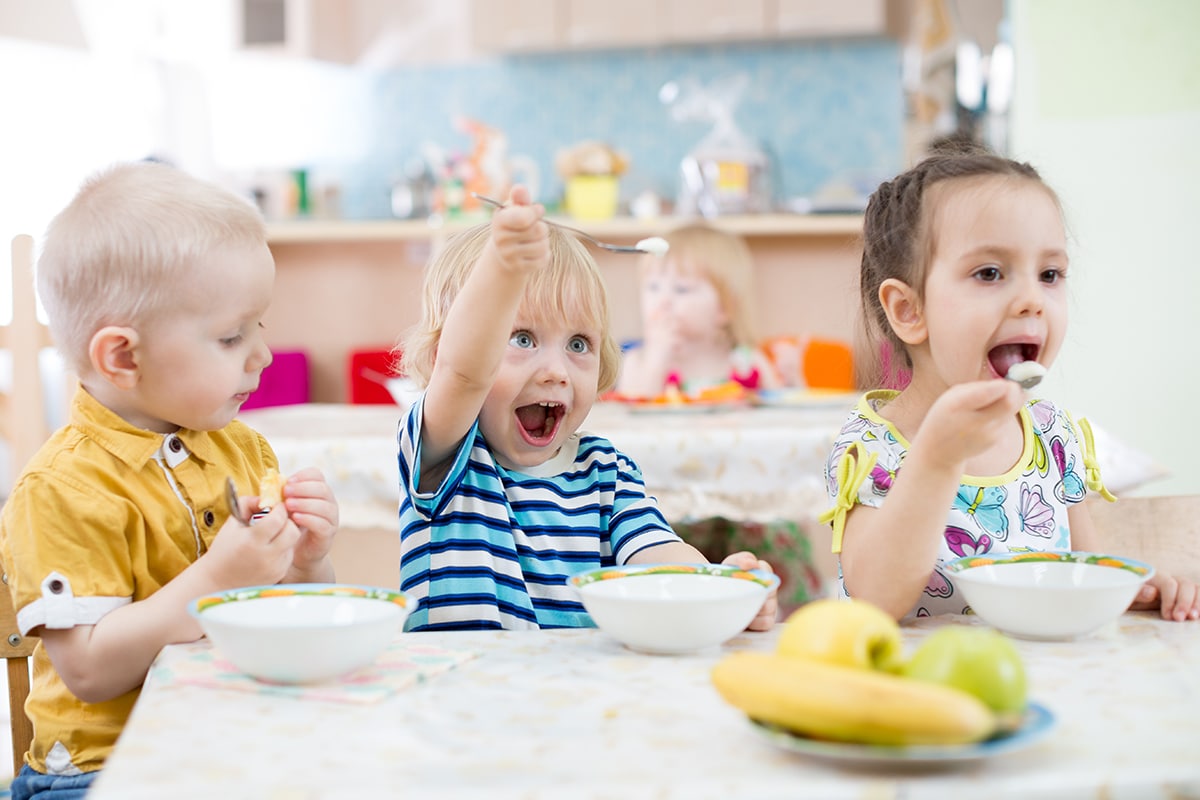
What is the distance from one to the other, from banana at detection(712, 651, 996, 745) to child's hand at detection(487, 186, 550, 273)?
17.2 inches

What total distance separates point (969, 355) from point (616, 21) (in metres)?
3.49

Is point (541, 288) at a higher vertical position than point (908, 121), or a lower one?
lower

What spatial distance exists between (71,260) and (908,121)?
3.96m

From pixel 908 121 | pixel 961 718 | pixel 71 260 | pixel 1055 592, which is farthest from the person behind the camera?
pixel 908 121

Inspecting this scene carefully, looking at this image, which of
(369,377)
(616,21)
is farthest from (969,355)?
(616,21)

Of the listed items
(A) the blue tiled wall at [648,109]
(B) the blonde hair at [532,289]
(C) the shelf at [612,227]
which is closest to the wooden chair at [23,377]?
(B) the blonde hair at [532,289]

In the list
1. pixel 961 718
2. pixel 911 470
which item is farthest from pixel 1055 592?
pixel 961 718

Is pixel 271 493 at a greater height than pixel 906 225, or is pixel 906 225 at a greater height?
pixel 906 225

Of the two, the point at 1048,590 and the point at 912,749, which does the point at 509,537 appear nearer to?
the point at 1048,590

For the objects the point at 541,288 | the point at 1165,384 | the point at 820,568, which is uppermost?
the point at 541,288

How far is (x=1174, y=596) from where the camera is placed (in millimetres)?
963

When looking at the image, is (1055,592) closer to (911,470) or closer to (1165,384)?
(911,470)

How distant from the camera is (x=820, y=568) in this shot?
10.7ft

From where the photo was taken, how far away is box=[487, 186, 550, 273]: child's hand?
3.09ft
